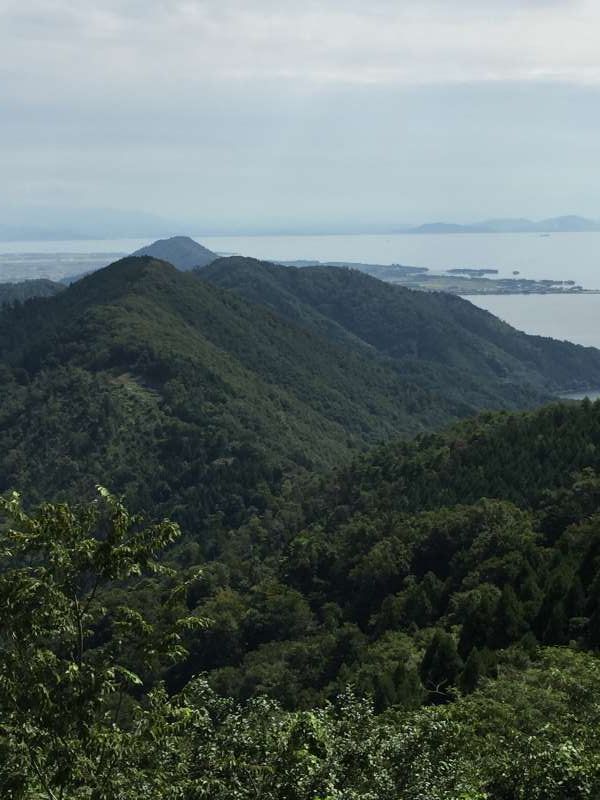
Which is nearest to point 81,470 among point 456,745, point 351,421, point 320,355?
point 351,421

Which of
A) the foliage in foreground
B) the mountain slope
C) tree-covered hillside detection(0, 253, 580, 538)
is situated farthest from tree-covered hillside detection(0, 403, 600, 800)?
the mountain slope

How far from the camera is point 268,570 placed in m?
62.7

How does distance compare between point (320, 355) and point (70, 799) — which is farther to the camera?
point (320, 355)

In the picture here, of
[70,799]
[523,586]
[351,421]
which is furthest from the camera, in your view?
[351,421]

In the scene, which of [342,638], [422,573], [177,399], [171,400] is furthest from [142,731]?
[171,400]

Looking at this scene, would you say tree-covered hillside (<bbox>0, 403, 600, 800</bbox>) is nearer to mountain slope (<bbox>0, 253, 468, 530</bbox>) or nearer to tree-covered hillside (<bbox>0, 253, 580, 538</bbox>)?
tree-covered hillside (<bbox>0, 253, 580, 538</bbox>)

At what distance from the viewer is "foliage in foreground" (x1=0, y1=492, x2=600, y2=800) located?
9203 millimetres

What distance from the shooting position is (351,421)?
Result: 13725 centimetres

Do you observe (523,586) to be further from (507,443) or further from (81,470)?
(81,470)

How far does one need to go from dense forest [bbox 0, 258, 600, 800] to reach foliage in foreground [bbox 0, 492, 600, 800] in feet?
0.12

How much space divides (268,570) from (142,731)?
175ft

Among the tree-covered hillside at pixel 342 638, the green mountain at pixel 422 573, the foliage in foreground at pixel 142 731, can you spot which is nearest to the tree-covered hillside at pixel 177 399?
the tree-covered hillside at pixel 342 638

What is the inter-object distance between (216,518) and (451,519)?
141 ft

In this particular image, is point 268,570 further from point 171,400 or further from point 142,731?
point 142,731
